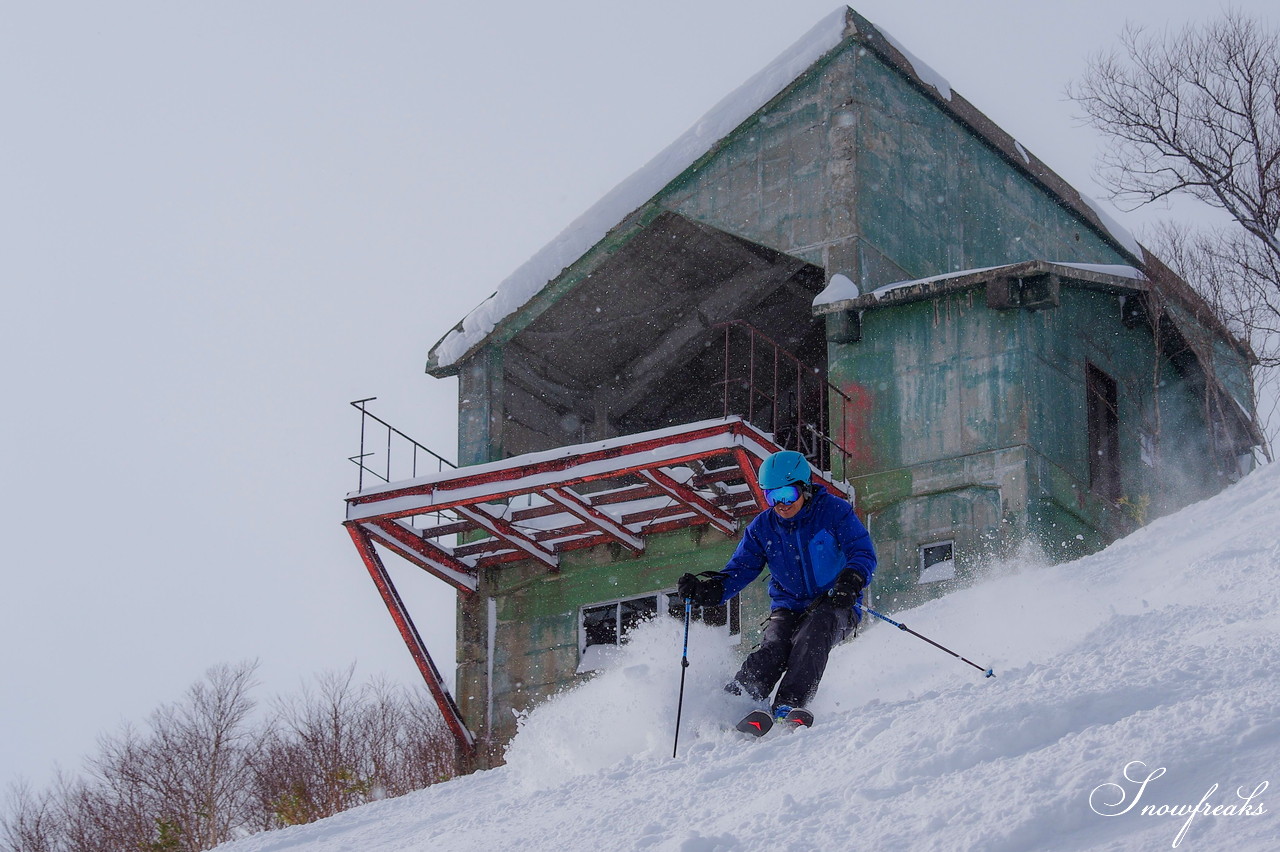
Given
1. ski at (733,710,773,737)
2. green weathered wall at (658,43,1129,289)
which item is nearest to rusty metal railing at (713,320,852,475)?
green weathered wall at (658,43,1129,289)

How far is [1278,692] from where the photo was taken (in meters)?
6.27

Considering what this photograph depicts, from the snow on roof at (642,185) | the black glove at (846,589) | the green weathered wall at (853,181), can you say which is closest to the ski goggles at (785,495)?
the black glove at (846,589)

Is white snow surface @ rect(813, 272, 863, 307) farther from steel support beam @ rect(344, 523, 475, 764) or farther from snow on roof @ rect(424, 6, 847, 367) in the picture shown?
steel support beam @ rect(344, 523, 475, 764)

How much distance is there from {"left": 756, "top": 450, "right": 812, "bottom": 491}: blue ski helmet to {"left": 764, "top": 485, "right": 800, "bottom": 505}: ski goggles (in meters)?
0.03

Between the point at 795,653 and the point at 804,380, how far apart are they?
12.5 m

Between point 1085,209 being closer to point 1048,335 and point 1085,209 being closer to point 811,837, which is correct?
point 1048,335

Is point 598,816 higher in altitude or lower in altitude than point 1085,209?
lower

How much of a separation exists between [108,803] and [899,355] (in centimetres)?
2415

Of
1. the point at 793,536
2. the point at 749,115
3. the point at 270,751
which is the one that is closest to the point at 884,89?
A: the point at 749,115

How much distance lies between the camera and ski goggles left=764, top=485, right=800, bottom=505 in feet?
30.2

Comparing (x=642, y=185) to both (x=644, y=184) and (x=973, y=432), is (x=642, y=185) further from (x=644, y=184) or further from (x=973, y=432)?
(x=973, y=432)

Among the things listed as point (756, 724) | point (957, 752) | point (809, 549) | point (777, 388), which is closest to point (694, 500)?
point (777, 388)

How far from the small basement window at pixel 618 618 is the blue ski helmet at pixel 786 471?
859 cm

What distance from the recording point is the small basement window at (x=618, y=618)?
17.8 metres
